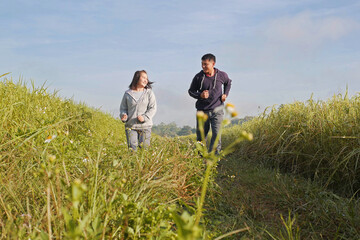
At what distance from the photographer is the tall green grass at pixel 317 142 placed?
437 cm

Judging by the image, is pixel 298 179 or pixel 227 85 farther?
pixel 227 85

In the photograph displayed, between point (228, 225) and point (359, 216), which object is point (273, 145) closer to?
point (359, 216)

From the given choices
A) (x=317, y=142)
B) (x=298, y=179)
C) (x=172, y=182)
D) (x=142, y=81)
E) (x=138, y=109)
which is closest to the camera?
(x=172, y=182)

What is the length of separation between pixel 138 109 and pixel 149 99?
0.27 metres

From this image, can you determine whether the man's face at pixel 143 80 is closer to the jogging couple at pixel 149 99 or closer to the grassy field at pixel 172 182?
the jogging couple at pixel 149 99

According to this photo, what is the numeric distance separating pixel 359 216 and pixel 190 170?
6.00 ft

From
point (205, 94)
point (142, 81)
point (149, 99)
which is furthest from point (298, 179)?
point (142, 81)

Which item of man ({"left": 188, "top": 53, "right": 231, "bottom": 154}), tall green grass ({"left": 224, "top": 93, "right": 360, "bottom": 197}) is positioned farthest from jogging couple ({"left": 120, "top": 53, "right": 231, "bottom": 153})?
tall green grass ({"left": 224, "top": 93, "right": 360, "bottom": 197})

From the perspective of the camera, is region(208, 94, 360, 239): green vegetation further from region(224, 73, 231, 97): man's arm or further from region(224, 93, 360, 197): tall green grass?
region(224, 73, 231, 97): man's arm

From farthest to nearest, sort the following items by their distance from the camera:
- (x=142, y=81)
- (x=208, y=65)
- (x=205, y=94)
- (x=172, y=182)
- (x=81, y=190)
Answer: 1. (x=208, y=65)
2. (x=205, y=94)
3. (x=142, y=81)
4. (x=172, y=182)
5. (x=81, y=190)

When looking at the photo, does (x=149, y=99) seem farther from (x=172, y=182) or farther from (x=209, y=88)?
(x=172, y=182)

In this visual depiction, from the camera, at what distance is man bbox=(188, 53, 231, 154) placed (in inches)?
258

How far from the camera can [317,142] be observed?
4.88 m

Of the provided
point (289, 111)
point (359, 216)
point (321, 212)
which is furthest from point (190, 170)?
point (289, 111)
